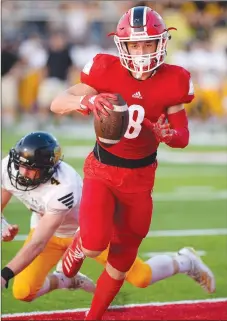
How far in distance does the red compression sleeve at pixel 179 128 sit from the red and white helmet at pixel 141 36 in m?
0.27

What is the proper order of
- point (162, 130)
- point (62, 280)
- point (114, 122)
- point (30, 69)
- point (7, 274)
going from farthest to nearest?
point (30, 69) → point (62, 280) → point (7, 274) → point (162, 130) → point (114, 122)

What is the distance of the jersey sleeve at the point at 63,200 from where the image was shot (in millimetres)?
4395

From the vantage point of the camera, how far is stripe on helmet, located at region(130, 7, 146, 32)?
4.03m

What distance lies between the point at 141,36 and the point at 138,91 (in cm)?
27

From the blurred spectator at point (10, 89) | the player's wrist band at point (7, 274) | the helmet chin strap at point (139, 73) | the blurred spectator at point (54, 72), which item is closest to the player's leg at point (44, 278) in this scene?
the player's wrist band at point (7, 274)

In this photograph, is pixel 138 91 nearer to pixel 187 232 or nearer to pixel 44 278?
pixel 44 278

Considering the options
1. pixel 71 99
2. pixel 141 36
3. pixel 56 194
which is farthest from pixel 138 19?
pixel 56 194

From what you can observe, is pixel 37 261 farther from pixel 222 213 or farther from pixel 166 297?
pixel 222 213

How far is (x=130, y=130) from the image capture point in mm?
4086

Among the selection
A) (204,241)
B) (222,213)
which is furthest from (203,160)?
(204,241)

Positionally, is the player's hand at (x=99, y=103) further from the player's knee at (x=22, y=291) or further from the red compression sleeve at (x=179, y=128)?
the player's knee at (x=22, y=291)

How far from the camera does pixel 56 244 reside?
4.76 meters

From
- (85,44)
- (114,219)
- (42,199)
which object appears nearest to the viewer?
(114,219)

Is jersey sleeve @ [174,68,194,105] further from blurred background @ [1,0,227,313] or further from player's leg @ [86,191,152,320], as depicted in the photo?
blurred background @ [1,0,227,313]
